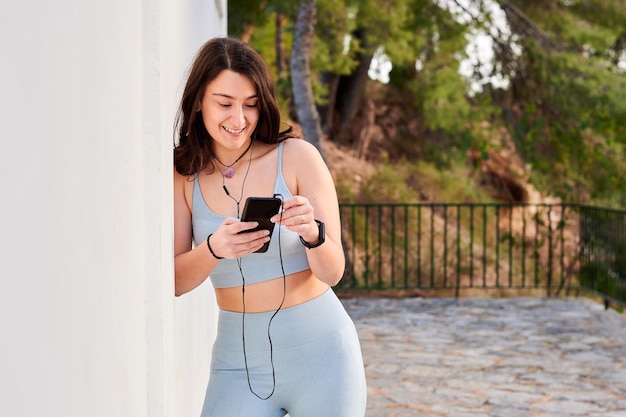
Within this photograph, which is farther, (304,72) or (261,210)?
(304,72)

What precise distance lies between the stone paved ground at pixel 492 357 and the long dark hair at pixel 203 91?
14.4 feet

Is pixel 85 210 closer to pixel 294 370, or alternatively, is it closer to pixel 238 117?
pixel 238 117

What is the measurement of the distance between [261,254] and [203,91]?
1.47 feet

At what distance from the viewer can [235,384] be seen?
2641 mm

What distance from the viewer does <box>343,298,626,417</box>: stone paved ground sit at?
7020 millimetres

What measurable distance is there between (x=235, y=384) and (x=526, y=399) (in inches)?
192

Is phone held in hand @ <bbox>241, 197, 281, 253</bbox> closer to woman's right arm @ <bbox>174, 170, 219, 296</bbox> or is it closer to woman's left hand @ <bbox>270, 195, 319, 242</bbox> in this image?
woman's left hand @ <bbox>270, 195, 319, 242</bbox>

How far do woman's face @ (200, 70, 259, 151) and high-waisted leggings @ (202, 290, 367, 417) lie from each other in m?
0.48

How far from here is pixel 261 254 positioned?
8.70ft

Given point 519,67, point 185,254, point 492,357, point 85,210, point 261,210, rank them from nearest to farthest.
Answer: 1. point 85,210
2. point 261,210
3. point 185,254
4. point 492,357
5. point 519,67

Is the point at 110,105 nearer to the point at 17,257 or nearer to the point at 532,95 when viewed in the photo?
the point at 17,257

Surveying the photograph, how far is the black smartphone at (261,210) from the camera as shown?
232 centimetres

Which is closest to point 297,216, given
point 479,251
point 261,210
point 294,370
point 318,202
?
point 261,210

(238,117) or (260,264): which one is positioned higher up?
(238,117)
